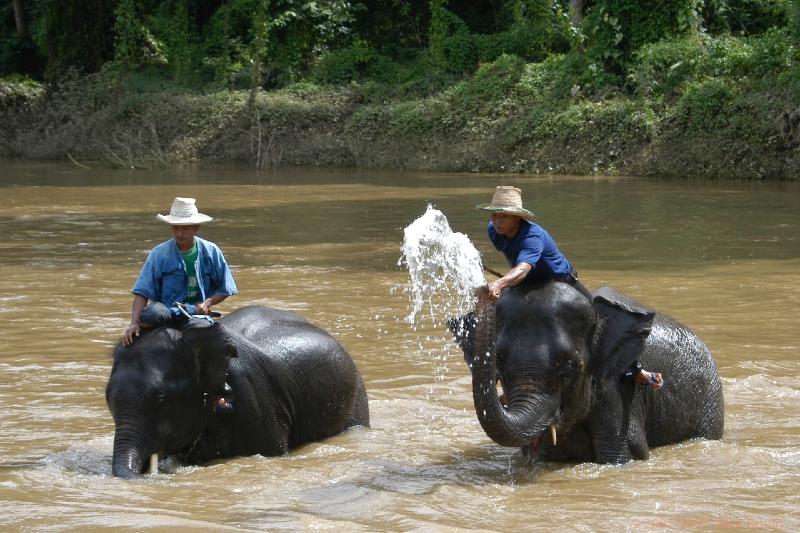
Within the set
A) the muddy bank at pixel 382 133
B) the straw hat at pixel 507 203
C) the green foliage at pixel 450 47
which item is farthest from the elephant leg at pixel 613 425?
the green foliage at pixel 450 47

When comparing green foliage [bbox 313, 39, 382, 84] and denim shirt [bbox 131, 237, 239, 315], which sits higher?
green foliage [bbox 313, 39, 382, 84]

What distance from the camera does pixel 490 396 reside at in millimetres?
5836

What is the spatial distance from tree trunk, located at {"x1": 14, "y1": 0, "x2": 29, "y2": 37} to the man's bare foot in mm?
47279

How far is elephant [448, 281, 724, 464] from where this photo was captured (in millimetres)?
6145

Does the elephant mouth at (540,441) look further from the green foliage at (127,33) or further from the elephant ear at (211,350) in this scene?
the green foliage at (127,33)

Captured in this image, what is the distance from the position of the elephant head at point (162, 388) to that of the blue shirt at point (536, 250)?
169 cm

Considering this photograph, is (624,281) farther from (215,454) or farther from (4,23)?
(4,23)

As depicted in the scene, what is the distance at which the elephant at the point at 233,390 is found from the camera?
676cm

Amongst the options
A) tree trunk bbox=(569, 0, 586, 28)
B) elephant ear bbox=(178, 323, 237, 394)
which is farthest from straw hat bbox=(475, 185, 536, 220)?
tree trunk bbox=(569, 0, 586, 28)

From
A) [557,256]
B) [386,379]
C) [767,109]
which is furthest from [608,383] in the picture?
[767,109]

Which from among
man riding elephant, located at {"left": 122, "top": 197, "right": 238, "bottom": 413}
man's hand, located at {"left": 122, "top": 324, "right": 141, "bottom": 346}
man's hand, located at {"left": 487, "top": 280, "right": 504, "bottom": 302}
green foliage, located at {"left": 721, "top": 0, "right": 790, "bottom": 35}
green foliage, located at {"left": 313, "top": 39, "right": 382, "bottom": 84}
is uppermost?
green foliage, located at {"left": 721, "top": 0, "right": 790, "bottom": 35}

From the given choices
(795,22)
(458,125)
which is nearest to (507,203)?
(795,22)

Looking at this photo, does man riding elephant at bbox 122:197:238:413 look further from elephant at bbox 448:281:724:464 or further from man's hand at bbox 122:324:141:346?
elephant at bbox 448:281:724:464

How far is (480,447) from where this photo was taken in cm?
778
